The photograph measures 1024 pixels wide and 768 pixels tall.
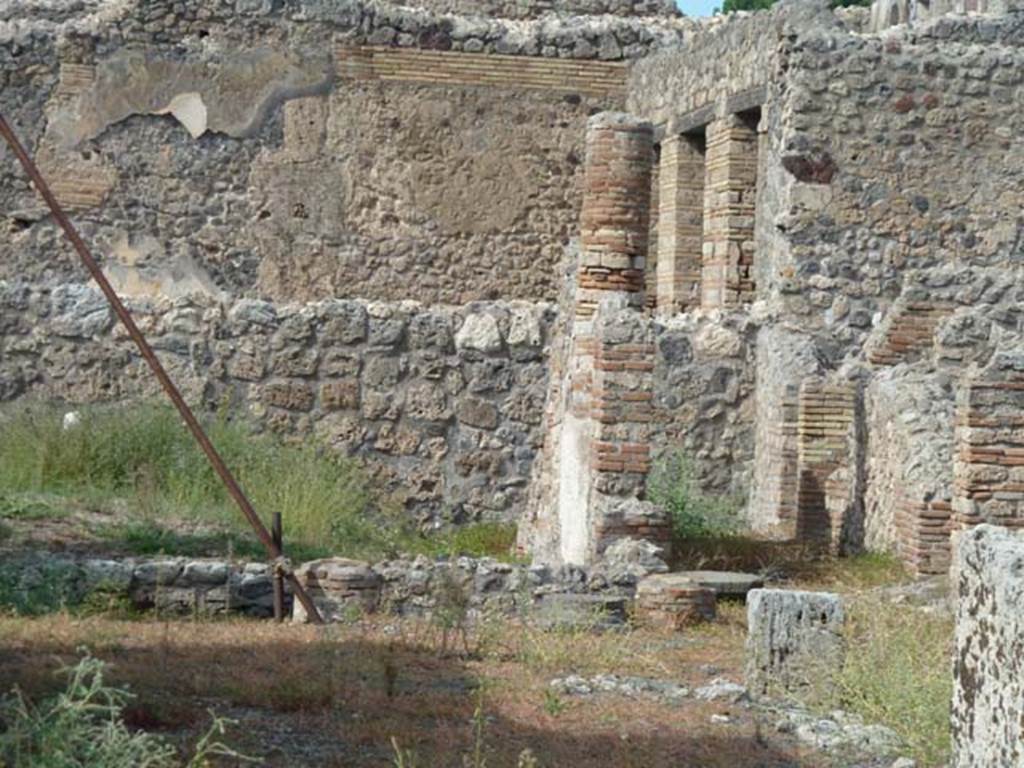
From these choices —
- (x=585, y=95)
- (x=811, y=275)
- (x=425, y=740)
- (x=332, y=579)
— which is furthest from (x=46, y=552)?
(x=585, y=95)

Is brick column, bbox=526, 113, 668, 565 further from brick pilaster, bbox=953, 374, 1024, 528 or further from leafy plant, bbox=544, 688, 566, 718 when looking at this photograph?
leafy plant, bbox=544, 688, 566, 718

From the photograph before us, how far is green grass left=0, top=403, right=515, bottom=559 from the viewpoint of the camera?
11.8 m

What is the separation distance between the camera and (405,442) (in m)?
14.3

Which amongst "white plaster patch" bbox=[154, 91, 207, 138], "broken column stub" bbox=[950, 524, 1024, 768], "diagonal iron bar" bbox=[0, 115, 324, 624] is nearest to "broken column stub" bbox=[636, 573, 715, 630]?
"diagonal iron bar" bbox=[0, 115, 324, 624]

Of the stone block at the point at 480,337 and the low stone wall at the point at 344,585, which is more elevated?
the stone block at the point at 480,337

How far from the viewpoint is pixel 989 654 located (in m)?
4.56

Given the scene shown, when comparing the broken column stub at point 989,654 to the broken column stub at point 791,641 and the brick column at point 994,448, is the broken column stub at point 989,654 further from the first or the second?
the brick column at point 994,448

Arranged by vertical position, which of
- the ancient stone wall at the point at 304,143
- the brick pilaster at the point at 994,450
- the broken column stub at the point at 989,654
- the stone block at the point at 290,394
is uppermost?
the ancient stone wall at the point at 304,143

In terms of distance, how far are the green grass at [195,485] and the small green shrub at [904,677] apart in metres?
3.42

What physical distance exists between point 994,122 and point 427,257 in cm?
568

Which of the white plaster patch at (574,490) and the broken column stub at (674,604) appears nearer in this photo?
the broken column stub at (674,604)

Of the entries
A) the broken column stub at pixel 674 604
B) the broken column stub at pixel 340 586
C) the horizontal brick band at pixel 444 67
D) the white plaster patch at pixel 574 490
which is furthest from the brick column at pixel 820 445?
the horizontal brick band at pixel 444 67

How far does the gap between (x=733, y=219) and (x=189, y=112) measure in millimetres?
5244

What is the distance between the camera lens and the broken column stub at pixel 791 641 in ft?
28.4
